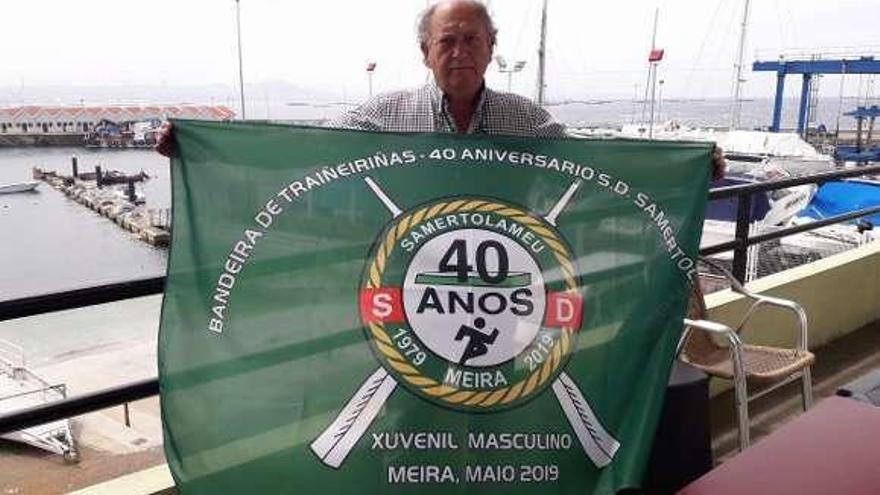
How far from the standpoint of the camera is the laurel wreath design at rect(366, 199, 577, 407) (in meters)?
1.95

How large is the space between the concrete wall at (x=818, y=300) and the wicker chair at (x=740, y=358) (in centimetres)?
68

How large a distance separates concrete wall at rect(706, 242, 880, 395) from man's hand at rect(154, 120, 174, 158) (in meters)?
2.79

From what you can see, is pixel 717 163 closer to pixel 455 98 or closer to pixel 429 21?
pixel 455 98

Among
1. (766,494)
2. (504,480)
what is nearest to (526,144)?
(504,480)

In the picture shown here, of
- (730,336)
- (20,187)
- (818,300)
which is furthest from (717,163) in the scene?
(20,187)

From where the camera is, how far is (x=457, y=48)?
2.23 metres

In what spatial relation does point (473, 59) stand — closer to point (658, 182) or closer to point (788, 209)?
point (658, 182)

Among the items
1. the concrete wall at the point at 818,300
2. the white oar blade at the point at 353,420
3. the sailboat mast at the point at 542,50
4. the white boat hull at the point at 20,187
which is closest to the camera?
the white oar blade at the point at 353,420

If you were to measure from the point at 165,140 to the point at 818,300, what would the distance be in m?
4.03

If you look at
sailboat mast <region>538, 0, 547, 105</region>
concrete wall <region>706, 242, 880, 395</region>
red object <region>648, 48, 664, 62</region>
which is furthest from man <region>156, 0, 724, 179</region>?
red object <region>648, 48, 664, 62</region>

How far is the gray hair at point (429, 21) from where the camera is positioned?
2240 millimetres

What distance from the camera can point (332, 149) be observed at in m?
1.97

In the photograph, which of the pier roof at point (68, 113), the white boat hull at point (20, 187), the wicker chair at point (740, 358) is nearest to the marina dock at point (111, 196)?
the white boat hull at point (20, 187)

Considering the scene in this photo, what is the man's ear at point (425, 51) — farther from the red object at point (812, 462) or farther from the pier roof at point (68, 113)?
the pier roof at point (68, 113)
